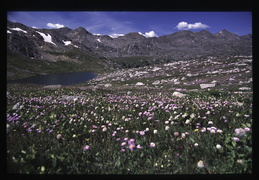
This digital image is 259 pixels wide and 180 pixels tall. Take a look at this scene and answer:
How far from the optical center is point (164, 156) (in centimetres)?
288

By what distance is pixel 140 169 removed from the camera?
262 centimetres
